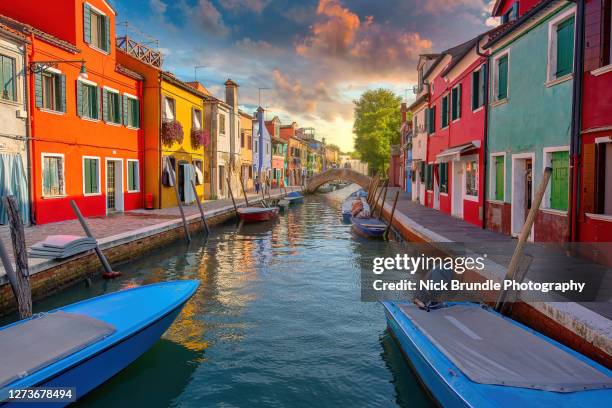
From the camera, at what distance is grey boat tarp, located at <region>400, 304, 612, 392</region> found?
426 centimetres

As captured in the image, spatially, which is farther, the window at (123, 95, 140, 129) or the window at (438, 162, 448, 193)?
the window at (123, 95, 140, 129)

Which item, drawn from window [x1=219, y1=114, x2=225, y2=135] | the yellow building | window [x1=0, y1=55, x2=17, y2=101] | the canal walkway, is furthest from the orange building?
the yellow building

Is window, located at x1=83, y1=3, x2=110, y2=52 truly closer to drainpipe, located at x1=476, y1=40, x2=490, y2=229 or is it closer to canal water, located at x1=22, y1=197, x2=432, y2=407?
canal water, located at x1=22, y1=197, x2=432, y2=407

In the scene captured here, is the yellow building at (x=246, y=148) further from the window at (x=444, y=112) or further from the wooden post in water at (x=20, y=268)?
the wooden post in water at (x=20, y=268)

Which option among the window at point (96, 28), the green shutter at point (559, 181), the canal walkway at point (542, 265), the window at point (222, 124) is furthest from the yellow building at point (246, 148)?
the green shutter at point (559, 181)

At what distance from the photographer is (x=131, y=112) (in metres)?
→ 19.9

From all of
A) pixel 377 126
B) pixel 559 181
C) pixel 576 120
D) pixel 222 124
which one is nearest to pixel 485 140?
pixel 559 181

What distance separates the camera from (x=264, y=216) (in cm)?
2303

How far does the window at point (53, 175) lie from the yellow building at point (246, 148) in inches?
777

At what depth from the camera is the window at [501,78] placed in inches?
492

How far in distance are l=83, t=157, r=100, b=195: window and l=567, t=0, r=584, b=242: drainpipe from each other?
1542cm

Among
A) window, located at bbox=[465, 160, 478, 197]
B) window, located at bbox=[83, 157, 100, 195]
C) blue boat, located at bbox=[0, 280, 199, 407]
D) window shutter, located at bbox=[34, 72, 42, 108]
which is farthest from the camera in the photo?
window, located at bbox=[83, 157, 100, 195]

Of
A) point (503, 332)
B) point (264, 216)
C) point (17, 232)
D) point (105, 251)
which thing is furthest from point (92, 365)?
point (264, 216)

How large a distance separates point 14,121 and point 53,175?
2.29 metres
